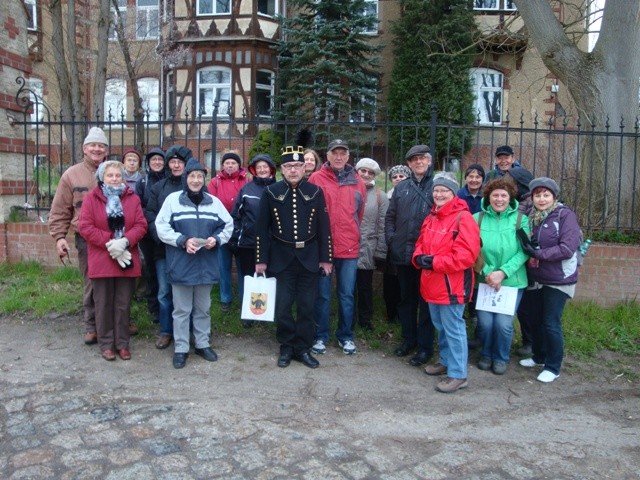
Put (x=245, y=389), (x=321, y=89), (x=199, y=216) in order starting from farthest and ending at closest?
(x=321, y=89) < (x=199, y=216) < (x=245, y=389)

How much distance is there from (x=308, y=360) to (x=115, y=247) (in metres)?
1.91

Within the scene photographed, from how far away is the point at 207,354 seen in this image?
548cm

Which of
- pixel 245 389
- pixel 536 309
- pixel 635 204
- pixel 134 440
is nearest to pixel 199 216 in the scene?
pixel 245 389

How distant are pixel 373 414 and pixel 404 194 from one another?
1997mm

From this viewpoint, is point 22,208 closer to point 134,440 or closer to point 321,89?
point 134,440

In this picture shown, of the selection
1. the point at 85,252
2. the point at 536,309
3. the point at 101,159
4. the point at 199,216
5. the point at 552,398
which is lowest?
the point at 552,398

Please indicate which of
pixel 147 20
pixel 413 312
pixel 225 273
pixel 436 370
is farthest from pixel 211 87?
pixel 436 370

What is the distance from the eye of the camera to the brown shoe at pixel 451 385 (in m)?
4.92

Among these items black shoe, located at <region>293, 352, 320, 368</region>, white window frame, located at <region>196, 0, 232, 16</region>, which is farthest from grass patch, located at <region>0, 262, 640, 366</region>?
white window frame, located at <region>196, 0, 232, 16</region>

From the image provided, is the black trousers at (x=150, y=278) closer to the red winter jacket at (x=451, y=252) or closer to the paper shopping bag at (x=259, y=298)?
the paper shopping bag at (x=259, y=298)

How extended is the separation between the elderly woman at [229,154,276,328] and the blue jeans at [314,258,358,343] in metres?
0.88

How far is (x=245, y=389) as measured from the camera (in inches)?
192

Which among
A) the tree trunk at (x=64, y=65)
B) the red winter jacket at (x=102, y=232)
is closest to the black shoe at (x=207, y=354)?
the red winter jacket at (x=102, y=232)

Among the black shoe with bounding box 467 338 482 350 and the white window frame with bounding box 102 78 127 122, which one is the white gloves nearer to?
the black shoe with bounding box 467 338 482 350
